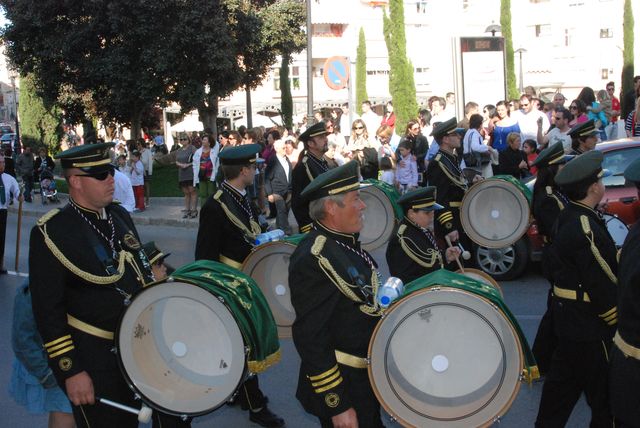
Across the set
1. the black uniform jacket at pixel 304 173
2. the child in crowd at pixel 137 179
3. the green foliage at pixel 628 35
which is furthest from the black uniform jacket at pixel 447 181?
the green foliage at pixel 628 35

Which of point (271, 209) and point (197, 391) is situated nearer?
point (197, 391)

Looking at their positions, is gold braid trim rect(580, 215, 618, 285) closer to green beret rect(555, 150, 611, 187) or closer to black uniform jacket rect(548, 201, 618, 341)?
black uniform jacket rect(548, 201, 618, 341)

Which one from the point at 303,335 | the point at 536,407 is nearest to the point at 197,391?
the point at 303,335

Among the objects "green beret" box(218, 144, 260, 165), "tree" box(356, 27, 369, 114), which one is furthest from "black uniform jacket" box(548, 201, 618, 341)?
"tree" box(356, 27, 369, 114)

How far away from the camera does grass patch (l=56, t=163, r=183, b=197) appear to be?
78.2 ft

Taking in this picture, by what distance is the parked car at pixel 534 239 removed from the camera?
9758 millimetres

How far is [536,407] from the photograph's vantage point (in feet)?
20.1

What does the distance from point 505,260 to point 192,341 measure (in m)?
6.76

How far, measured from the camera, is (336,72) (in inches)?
701

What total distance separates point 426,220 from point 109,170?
2523 millimetres

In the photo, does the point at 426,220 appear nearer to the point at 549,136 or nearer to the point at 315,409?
the point at 315,409

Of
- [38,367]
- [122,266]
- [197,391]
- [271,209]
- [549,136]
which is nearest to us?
[197,391]

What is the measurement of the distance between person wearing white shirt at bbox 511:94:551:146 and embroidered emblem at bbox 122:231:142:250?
11651 millimetres

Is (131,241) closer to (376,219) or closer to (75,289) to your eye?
(75,289)
